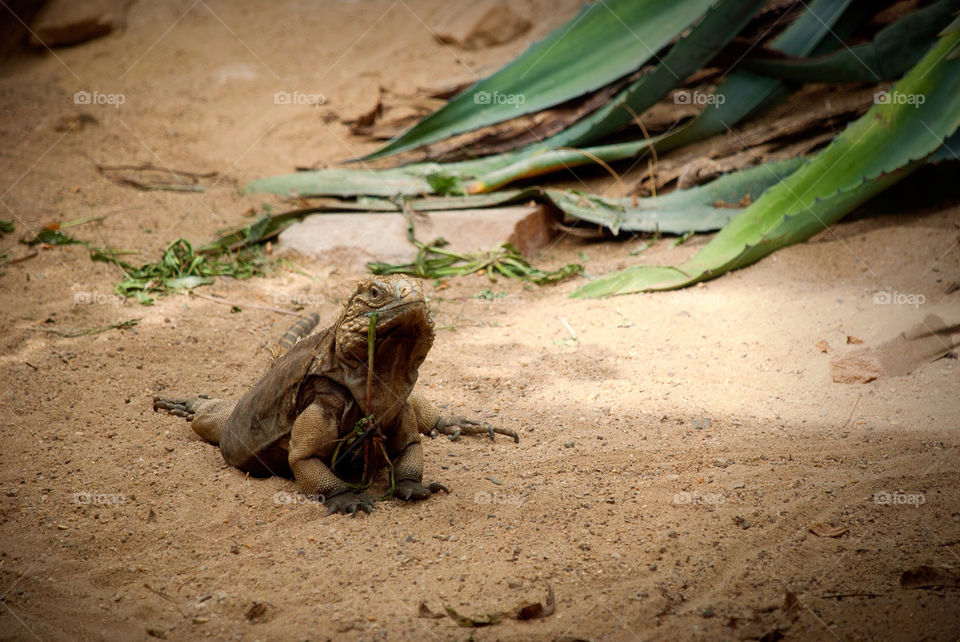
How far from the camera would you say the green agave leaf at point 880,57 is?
6.68 meters

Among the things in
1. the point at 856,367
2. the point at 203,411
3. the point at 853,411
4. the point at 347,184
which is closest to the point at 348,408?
the point at 203,411

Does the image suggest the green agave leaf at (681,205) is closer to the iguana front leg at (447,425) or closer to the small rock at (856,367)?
the small rock at (856,367)

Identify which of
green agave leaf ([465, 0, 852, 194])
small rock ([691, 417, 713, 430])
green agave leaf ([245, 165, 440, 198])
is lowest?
small rock ([691, 417, 713, 430])

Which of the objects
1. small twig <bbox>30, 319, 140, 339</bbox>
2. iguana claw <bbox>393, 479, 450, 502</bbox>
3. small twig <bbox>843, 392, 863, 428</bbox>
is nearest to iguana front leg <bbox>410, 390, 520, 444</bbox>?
iguana claw <bbox>393, 479, 450, 502</bbox>

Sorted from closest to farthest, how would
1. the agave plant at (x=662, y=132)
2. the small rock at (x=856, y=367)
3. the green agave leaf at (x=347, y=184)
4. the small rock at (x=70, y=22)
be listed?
the small rock at (x=856, y=367) → the agave plant at (x=662, y=132) → the green agave leaf at (x=347, y=184) → the small rock at (x=70, y=22)

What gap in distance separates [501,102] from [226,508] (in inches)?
212

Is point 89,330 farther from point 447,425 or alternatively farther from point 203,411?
point 447,425

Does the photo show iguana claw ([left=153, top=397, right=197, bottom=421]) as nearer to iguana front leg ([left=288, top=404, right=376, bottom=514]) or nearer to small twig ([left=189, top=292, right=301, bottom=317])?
iguana front leg ([left=288, top=404, right=376, bottom=514])

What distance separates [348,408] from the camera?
3699mm

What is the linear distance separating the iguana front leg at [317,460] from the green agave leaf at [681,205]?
3917mm

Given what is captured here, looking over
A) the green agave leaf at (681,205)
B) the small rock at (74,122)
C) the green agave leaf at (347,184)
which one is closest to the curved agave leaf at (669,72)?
the green agave leaf at (681,205)

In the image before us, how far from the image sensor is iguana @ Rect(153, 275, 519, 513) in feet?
11.4

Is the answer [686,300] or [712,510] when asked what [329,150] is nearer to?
[686,300]

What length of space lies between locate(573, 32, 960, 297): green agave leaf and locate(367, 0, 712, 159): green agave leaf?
6.87 feet
